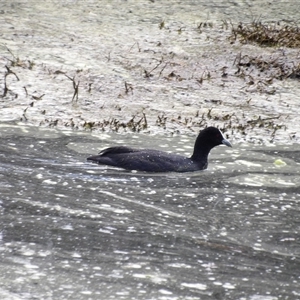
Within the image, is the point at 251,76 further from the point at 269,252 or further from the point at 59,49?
the point at 269,252

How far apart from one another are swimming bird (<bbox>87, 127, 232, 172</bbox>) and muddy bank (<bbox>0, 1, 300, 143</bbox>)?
2.48 meters

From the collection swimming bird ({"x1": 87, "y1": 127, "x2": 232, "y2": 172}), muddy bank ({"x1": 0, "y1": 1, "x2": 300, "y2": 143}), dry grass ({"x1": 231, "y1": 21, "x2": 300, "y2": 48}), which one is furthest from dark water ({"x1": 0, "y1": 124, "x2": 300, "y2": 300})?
dry grass ({"x1": 231, "y1": 21, "x2": 300, "y2": 48})

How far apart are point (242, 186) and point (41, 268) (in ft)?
12.6

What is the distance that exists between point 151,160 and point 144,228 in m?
2.59

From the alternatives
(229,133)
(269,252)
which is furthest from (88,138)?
(269,252)

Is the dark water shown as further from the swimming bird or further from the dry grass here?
the dry grass

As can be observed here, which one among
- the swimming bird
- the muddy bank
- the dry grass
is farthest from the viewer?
the dry grass

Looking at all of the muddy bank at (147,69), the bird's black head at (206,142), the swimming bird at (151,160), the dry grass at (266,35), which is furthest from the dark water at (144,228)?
the dry grass at (266,35)

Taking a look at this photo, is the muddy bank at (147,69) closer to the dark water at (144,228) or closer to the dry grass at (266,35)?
the dry grass at (266,35)

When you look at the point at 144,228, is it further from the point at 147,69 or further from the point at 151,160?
the point at 147,69

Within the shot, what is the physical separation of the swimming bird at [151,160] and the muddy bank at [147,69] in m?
2.48

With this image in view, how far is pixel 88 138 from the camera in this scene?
13.6 meters

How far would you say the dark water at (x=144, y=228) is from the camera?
7.54m

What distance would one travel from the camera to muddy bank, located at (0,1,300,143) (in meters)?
15.0
